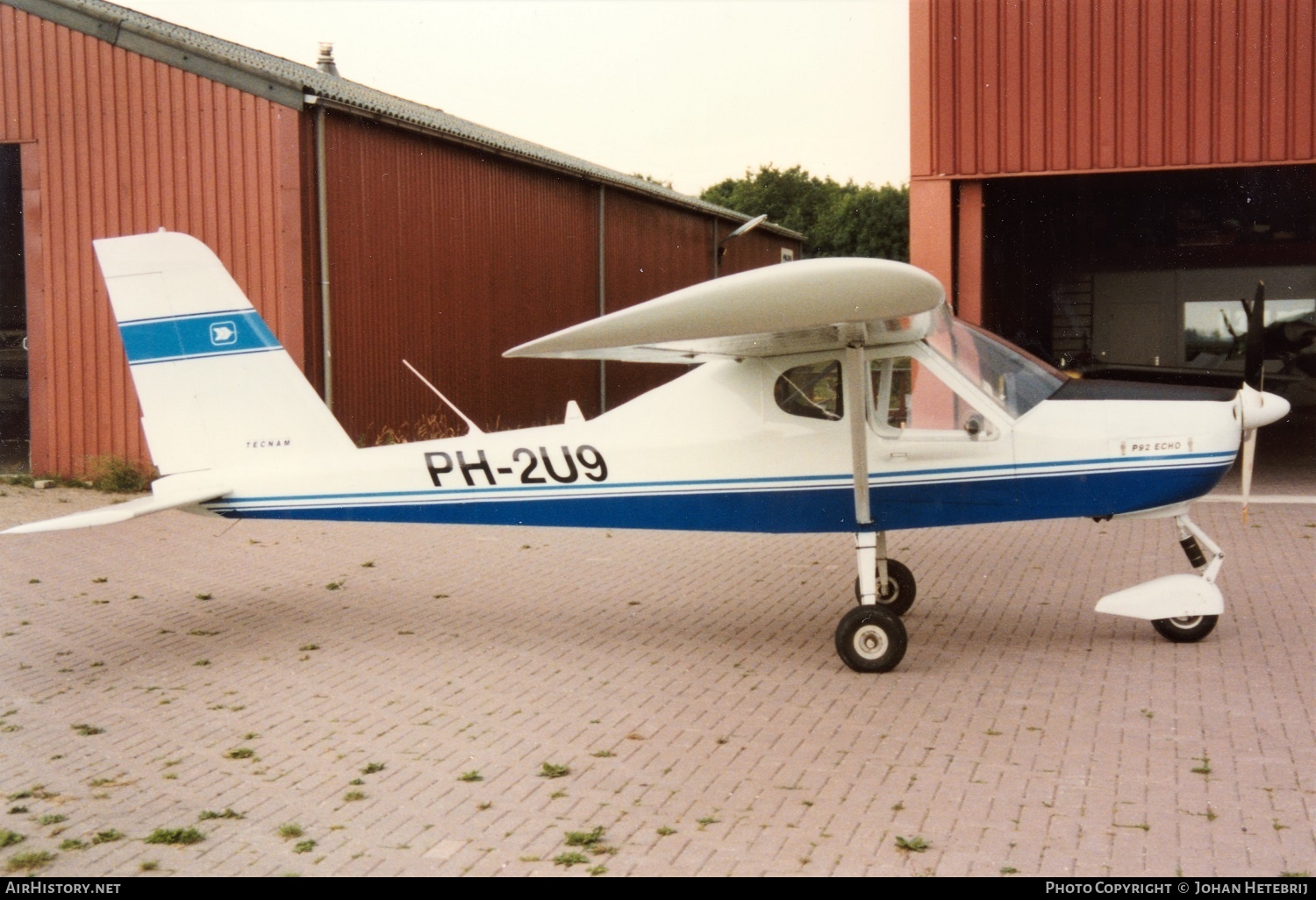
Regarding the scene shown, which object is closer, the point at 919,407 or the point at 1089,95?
the point at 919,407

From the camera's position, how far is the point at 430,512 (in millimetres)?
7488

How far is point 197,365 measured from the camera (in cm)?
755

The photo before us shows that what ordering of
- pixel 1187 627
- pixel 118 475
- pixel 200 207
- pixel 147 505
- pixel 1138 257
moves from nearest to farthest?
pixel 147 505 → pixel 1187 627 → pixel 118 475 → pixel 200 207 → pixel 1138 257

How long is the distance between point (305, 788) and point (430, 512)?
2.63 metres

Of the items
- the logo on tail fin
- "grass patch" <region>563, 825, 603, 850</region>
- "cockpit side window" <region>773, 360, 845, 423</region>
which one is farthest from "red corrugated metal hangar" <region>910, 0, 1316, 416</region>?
"grass patch" <region>563, 825, 603, 850</region>

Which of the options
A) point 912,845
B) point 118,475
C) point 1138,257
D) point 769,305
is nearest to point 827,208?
point 1138,257

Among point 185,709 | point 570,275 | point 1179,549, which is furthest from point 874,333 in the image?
point 570,275

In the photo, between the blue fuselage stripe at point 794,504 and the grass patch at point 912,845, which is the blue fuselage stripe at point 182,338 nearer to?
the blue fuselage stripe at point 794,504

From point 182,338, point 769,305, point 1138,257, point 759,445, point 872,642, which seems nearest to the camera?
point 769,305

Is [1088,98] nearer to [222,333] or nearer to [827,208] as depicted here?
[222,333]

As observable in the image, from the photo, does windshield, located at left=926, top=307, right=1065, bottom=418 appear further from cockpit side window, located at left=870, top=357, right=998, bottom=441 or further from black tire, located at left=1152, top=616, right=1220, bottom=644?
black tire, located at left=1152, top=616, right=1220, bottom=644

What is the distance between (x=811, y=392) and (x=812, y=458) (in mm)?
385

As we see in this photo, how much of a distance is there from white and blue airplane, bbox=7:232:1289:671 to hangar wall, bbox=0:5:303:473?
7732 millimetres

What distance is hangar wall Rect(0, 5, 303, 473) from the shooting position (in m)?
15.2
